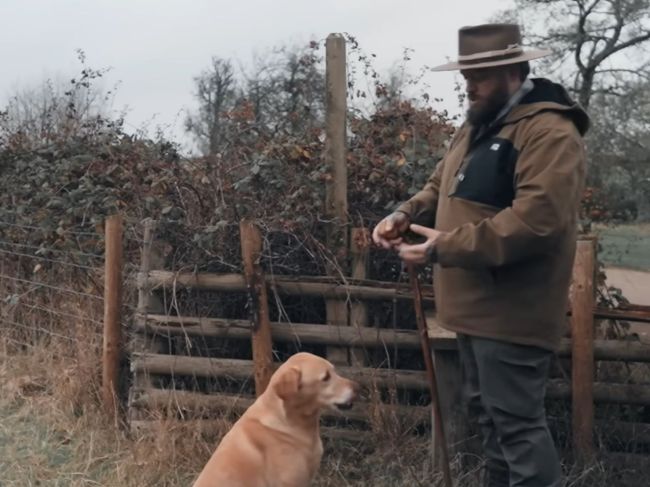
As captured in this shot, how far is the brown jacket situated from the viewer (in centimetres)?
322

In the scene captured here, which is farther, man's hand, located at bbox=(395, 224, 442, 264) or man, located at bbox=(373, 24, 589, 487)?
man's hand, located at bbox=(395, 224, 442, 264)

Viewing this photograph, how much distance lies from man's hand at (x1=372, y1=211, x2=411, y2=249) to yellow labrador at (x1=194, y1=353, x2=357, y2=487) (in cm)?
72

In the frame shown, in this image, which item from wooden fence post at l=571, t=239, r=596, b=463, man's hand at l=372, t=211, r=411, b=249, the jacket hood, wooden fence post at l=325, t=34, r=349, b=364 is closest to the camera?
the jacket hood

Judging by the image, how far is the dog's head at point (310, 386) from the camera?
4164mm

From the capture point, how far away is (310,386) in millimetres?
4203

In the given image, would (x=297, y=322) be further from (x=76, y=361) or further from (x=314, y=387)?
(x=76, y=361)

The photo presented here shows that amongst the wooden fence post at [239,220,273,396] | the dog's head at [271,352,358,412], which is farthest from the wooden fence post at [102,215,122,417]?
the dog's head at [271,352,358,412]

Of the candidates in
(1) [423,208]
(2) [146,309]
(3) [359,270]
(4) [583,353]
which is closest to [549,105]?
(1) [423,208]

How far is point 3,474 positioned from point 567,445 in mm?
3389

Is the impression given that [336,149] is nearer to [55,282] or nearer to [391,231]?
[391,231]

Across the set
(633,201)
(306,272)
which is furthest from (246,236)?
(633,201)

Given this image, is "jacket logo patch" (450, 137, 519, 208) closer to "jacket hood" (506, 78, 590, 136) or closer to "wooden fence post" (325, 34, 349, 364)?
"jacket hood" (506, 78, 590, 136)

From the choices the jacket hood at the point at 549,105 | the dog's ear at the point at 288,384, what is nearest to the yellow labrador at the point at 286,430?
the dog's ear at the point at 288,384

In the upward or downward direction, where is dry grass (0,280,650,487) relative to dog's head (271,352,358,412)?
downward
